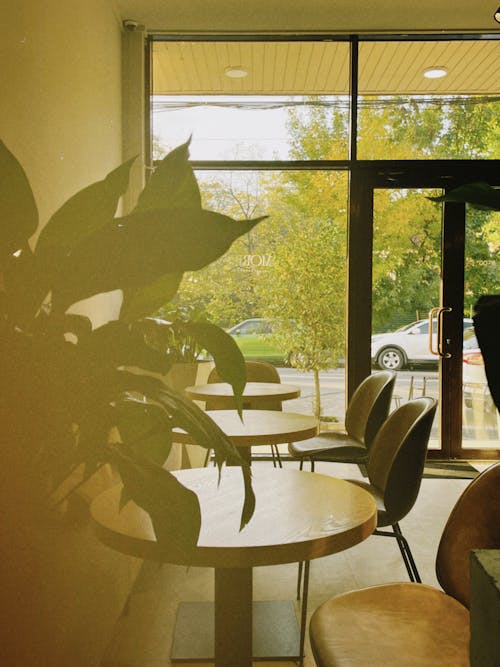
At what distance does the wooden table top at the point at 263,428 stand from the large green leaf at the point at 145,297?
1316mm

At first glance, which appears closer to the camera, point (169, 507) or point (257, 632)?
point (169, 507)

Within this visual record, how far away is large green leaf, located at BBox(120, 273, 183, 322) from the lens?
3.67 feet

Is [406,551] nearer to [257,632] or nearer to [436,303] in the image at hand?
[257,632]

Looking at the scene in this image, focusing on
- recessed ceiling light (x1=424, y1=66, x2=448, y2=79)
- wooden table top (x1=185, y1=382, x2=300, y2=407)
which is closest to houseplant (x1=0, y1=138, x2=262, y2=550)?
wooden table top (x1=185, y1=382, x2=300, y2=407)

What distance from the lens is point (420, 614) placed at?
1608mm

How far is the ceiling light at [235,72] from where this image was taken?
5.37m

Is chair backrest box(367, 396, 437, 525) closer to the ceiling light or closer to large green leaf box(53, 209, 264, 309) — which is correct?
large green leaf box(53, 209, 264, 309)

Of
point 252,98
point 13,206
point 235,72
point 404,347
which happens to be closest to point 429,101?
point 252,98

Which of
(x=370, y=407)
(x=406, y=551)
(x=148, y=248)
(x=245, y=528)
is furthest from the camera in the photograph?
(x=370, y=407)

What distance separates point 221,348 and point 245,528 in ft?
2.20

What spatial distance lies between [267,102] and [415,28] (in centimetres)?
126

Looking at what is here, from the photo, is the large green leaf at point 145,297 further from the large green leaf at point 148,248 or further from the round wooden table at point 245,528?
the round wooden table at point 245,528

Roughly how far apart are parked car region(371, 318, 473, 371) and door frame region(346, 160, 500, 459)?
11 centimetres

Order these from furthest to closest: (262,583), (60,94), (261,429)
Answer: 1. (60,94)
2. (262,583)
3. (261,429)
